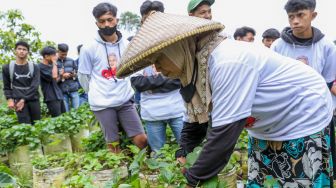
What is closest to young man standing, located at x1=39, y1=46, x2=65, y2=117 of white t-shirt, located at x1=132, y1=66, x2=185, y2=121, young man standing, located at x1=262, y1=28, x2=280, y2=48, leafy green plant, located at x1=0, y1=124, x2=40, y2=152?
leafy green plant, located at x1=0, y1=124, x2=40, y2=152

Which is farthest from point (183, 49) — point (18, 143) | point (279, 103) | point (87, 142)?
point (18, 143)

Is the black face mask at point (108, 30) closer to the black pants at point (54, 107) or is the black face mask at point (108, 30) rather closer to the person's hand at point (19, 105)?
the person's hand at point (19, 105)

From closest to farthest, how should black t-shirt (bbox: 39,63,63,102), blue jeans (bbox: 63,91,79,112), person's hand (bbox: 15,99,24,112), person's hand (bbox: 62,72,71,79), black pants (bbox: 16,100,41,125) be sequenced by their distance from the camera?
person's hand (bbox: 15,99,24,112), black pants (bbox: 16,100,41,125), black t-shirt (bbox: 39,63,63,102), person's hand (bbox: 62,72,71,79), blue jeans (bbox: 63,91,79,112)

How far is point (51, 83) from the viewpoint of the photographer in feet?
20.0

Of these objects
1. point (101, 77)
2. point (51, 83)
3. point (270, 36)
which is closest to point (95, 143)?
point (101, 77)

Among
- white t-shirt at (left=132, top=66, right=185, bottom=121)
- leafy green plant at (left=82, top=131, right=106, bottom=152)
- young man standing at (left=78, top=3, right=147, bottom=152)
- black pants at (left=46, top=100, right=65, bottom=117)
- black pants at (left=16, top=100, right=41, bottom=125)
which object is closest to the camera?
white t-shirt at (left=132, top=66, right=185, bottom=121)

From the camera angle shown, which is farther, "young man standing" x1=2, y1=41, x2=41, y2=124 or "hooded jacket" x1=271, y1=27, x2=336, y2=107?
"young man standing" x1=2, y1=41, x2=41, y2=124

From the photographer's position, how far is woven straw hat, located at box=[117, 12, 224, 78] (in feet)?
4.23

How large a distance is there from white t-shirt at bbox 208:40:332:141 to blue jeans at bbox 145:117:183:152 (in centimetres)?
181

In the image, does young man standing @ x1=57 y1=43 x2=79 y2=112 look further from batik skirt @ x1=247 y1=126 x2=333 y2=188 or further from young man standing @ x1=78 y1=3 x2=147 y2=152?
batik skirt @ x1=247 y1=126 x2=333 y2=188

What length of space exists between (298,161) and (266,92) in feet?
1.12

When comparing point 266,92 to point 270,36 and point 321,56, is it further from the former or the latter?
point 270,36

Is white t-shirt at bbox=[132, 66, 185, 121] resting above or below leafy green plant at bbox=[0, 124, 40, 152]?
above

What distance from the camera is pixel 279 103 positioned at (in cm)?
151
